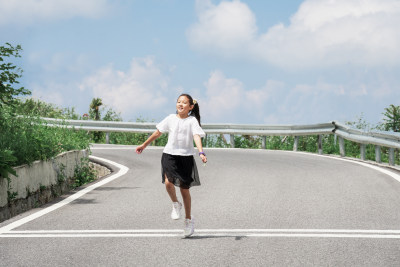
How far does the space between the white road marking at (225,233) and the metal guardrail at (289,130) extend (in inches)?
277

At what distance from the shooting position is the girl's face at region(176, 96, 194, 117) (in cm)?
705

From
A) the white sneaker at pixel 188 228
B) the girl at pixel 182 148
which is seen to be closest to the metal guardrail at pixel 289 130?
the girl at pixel 182 148

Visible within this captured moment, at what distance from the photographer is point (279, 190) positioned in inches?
414

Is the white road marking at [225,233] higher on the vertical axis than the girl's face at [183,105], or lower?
lower

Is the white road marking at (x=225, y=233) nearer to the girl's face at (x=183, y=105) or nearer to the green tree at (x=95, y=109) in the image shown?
the girl's face at (x=183, y=105)

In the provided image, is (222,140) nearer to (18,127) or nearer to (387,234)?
(18,127)

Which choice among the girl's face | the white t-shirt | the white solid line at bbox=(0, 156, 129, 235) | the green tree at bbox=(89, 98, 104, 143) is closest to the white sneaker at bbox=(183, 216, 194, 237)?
the white t-shirt

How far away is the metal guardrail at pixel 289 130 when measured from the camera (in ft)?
48.0

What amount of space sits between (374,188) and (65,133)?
7532 mm

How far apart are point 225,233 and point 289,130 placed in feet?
47.1

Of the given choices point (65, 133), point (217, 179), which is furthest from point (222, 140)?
point (217, 179)

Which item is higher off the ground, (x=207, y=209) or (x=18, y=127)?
(x=18, y=127)

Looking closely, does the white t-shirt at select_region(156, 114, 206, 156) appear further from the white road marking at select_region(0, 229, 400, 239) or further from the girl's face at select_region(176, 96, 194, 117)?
the white road marking at select_region(0, 229, 400, 239)

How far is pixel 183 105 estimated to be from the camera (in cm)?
704
